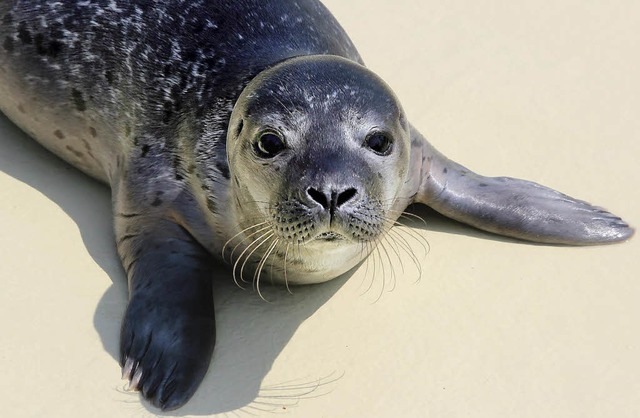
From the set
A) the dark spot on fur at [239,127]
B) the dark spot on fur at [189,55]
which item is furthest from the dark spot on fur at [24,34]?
the dark spot on fur at [239,127]

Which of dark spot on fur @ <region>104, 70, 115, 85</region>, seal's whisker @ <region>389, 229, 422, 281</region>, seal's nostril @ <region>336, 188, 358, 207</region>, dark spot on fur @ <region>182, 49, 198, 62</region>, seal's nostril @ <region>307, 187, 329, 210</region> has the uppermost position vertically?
seal's nostril @ <region>336, 188, 358, 207</region>

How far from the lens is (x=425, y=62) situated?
231 inches

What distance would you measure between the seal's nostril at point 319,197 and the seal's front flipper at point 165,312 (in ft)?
2.46

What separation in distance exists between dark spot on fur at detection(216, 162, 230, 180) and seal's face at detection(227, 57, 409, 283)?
0.35 ft

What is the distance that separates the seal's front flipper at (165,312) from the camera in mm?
3596

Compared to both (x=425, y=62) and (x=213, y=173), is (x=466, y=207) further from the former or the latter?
(x=425, y=62)

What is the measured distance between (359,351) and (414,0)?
332cm

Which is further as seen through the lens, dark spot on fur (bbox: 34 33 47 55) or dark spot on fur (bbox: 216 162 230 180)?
dark spot on fur (bbox: 34 33 47 55)

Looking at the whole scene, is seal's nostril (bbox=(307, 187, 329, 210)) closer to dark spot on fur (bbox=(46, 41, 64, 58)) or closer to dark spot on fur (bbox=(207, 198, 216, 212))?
dark spot on fur (bbox=(207, 198, 216, 212))

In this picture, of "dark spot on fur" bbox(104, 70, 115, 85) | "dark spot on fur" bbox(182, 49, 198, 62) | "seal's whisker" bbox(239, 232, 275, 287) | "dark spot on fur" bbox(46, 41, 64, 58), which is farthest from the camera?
"dark spot on fur" bbox(46, 41, 64, 58)

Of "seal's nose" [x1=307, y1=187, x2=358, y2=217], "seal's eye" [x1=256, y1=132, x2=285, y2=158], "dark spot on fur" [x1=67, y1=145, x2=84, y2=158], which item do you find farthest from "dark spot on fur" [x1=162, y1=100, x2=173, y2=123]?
"seal's nose" [x1=307, y1=187, x2=358, y2=217]

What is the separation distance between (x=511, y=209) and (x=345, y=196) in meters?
1.34

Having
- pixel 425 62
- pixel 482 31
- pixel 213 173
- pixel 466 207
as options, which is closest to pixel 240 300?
pixel 213 173

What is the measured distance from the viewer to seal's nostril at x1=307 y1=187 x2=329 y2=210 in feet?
11.1
